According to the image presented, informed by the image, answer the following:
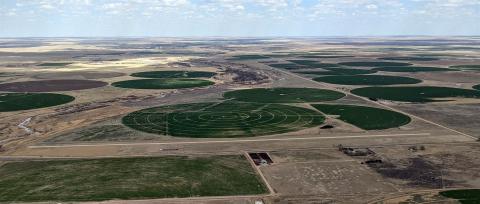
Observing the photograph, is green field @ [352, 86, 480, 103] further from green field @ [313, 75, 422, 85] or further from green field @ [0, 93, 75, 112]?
green field @ [0, 93, 75, 112]

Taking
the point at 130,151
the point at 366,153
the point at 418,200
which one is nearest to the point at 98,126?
the point at 130,151

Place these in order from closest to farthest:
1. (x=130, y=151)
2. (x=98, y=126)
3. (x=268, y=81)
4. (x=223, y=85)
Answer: (x=130, y=151) < (x=98, y=126) < (x=223, y=85) < (x=268, y=81)

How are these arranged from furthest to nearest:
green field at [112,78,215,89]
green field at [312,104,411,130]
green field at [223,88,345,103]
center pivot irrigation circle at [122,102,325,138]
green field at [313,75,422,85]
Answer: green field at [313,75,422,85], green field at [112,78,215,89], green field at [223,88,345,103], green field at [312,104,411,130], center pivot irrigation circle at [122,102,325,138]

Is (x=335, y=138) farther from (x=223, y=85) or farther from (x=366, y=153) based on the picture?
(x=223, y=85)

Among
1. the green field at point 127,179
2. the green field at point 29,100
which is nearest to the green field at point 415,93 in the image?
the green field at point 127,179

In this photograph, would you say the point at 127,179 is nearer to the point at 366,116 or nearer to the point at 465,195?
the point at 465,195

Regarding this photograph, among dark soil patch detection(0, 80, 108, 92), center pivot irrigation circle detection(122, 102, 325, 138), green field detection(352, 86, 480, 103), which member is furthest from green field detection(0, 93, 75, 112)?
green field detection(352, 86, 480, 103)
